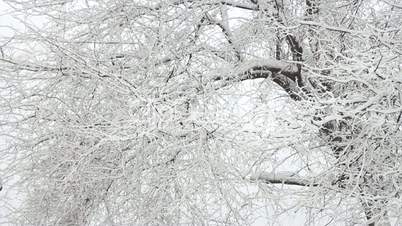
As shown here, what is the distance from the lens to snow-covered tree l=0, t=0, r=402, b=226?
5.79 m

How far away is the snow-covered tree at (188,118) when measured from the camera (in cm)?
579

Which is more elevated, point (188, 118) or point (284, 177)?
point (188, 118)

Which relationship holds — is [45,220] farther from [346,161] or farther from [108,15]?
[346,161]

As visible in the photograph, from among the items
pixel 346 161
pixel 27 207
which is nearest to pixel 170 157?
pixel 346 161

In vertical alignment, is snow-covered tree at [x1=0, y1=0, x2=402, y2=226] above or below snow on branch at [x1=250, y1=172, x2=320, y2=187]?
above

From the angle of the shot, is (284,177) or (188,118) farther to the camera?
(284,177)

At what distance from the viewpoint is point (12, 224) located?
820 cm

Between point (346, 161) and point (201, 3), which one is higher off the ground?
point (201, 3)

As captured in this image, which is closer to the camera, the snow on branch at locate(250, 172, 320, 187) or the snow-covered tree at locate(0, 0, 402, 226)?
the snow-covered tree at locate(0, 0, 402, 226)

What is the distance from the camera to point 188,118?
5766mm

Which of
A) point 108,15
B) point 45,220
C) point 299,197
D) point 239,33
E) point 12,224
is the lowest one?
point 12,224

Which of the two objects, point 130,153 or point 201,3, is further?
point 201,3

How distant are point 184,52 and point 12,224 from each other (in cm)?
362

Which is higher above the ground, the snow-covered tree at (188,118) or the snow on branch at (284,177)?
the snow-covered tree at (188,118)
